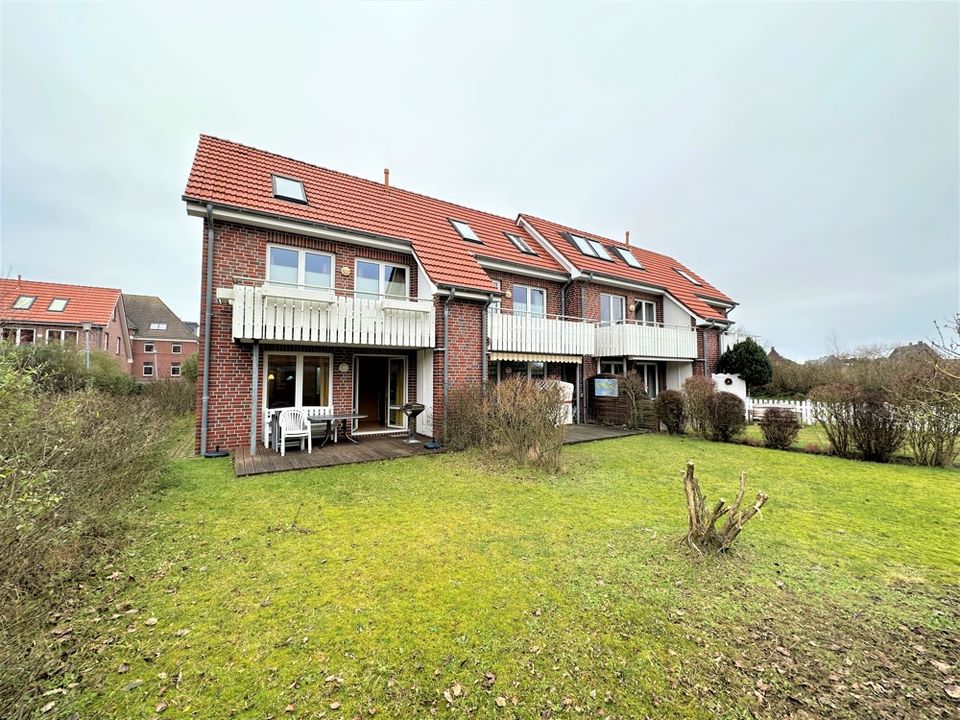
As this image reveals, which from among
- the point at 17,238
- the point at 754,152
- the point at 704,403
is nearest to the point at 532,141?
the point at 754,152

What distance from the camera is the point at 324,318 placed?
1080 centimetres

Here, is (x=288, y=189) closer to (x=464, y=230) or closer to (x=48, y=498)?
(x=464, y=230)

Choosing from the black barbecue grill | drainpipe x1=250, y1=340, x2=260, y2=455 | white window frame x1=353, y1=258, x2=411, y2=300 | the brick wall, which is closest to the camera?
drainpipe x1=250, y1=340, x2=260, y2=455

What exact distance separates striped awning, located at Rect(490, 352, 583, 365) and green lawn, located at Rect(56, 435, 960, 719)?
800cm

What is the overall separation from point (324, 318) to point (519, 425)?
6206mm

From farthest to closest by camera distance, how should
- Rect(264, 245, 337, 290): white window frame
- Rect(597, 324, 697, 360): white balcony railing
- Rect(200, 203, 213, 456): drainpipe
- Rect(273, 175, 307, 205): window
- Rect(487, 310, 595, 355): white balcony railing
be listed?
Rect(597, 324, 697, 360): white balcony railing
Rect(487, 310, 595, 355): white balcony railing
Rect(273, 175, 307, 205): window
Rect(264, 245, 337, 290): white window frame
Rect(200, 203, 213, 456): drainpipe

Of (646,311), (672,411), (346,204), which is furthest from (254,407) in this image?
(646,311)

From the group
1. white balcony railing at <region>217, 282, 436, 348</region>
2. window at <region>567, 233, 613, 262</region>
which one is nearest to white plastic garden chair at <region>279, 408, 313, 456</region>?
white balcony railing at <region>217, 282, 436, 348</region>

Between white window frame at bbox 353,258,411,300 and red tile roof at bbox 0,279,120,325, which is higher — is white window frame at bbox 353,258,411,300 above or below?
below

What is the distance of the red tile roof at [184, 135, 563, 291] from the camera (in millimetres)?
11508

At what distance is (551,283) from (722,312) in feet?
49.0

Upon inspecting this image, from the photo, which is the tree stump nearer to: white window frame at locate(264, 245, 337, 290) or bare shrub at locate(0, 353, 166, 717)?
bare shrub at locate(0, 353, 166, 717)

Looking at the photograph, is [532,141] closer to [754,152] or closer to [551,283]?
[551,283]

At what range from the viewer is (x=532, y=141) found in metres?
23.1
